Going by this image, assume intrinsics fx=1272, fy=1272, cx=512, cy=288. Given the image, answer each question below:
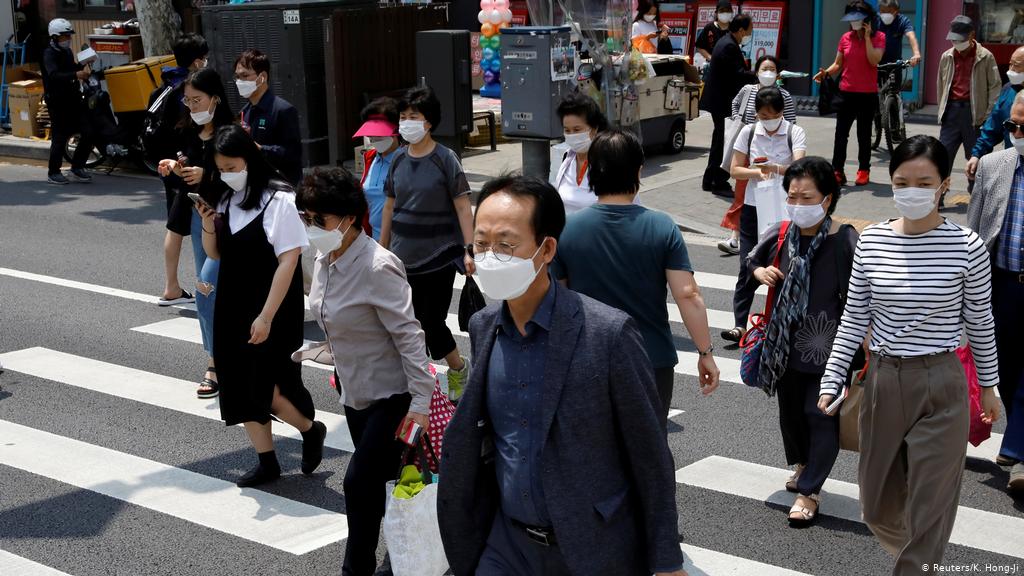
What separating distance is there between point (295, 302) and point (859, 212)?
7.73m

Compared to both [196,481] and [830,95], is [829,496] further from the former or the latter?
[830,95]

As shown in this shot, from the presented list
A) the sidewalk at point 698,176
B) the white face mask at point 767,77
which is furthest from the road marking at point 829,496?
the sidewalk at point 698,176

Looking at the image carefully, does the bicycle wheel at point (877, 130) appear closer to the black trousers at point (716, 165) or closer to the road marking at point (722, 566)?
the black trousers at point (716, 165)

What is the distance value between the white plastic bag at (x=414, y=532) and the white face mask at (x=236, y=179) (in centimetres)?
205

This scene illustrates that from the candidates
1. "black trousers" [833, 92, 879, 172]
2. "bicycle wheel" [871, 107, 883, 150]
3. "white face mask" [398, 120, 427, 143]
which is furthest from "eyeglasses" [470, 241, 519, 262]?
"bicycle wheel" [871, 107, 883, 150]

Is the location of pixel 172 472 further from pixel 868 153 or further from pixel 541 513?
pixel 868 153

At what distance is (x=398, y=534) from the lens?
450 centimetres

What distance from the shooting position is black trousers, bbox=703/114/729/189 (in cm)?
1366

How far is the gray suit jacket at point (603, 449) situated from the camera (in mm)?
3311

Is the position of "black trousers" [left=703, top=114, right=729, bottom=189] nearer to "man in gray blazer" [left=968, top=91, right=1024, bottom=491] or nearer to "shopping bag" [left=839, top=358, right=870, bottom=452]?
"man in gray blazer" [left=968, top=91, right=1024, bottom=491]

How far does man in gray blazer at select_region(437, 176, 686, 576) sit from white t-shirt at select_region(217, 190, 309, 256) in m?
2.53

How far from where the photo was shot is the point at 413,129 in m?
7.01

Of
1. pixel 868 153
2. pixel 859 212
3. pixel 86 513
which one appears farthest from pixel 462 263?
pixel 868 153

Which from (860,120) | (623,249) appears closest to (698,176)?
(860,120)
